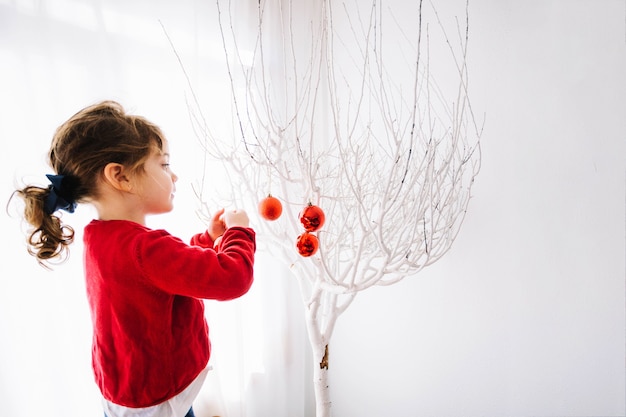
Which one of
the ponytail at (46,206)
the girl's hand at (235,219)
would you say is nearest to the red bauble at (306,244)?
the girl's hand at (235,219)

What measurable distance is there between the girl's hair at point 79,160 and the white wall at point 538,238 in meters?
1.18

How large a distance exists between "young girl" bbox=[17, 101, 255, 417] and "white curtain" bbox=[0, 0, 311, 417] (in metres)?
0.27

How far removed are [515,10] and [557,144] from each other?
1.55ft

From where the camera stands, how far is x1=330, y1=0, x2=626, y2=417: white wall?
124 centimetres

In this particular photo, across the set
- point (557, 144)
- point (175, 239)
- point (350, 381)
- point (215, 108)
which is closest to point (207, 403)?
point (350, 381)

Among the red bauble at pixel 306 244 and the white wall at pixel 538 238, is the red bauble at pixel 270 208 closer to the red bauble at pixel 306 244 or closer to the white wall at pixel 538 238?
the red bauble at pixel 306 244

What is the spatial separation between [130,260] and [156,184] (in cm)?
20

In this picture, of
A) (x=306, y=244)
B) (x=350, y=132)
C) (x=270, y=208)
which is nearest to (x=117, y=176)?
(x=270, y=208)

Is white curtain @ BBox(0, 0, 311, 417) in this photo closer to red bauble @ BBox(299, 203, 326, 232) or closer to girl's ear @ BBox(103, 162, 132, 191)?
girl's ear @ BBox(103, 162, 132, 191)

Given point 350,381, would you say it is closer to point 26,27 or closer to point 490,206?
point 490,206

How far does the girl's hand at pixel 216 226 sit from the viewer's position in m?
1.07

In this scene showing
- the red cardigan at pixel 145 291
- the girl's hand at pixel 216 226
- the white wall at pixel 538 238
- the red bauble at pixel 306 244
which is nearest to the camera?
the red cardigan at pixel 145 291

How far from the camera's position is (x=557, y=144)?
1.31 meters

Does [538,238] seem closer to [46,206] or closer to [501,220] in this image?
[501,220]
